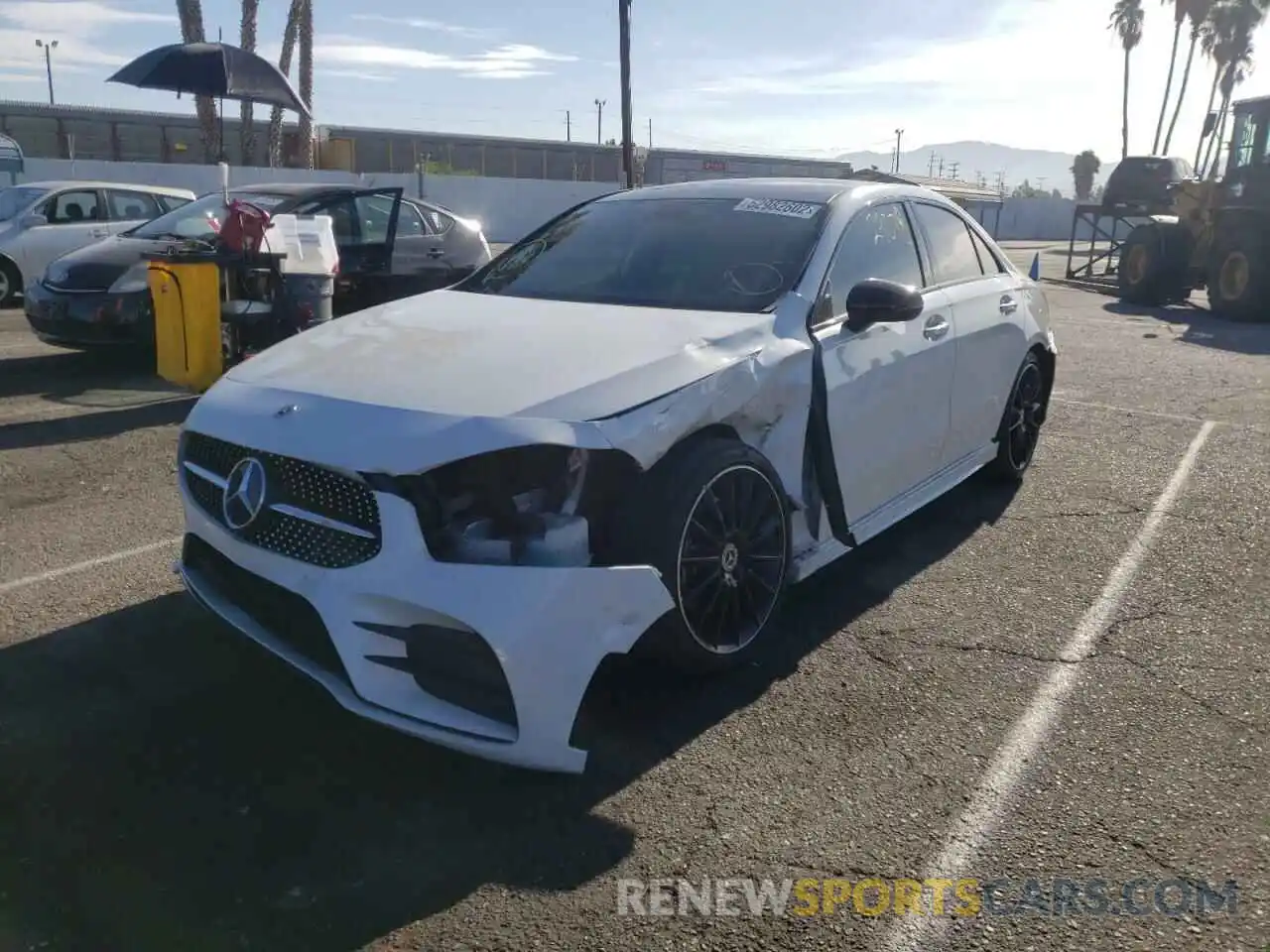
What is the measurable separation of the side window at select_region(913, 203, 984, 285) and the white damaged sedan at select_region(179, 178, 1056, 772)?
22 centimetres

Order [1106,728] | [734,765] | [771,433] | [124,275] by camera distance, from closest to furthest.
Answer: [734,765] < [1106,728] < [771,433] < [124,275]

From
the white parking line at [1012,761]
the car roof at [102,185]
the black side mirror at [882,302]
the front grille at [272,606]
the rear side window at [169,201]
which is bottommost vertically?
the white parking line at [1012,761]

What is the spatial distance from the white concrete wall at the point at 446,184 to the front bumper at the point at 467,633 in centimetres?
1967

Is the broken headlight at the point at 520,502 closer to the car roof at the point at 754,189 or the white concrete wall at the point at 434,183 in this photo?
the car roof at the point at 754,189

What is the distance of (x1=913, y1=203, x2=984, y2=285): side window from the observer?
4.95 metres

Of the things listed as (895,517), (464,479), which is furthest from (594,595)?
(895,517)

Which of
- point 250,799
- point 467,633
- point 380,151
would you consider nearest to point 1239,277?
point 467,633

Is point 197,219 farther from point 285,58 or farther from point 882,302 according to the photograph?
point 285,58

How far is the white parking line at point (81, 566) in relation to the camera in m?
4.25

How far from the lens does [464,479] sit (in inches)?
114

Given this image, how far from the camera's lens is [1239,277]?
15766 mm

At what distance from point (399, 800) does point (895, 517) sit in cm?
242

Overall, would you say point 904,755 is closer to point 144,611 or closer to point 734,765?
point 734,765

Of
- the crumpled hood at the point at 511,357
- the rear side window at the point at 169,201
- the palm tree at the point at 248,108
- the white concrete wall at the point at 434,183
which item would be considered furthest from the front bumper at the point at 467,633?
the palm tree at the point at 248,108
